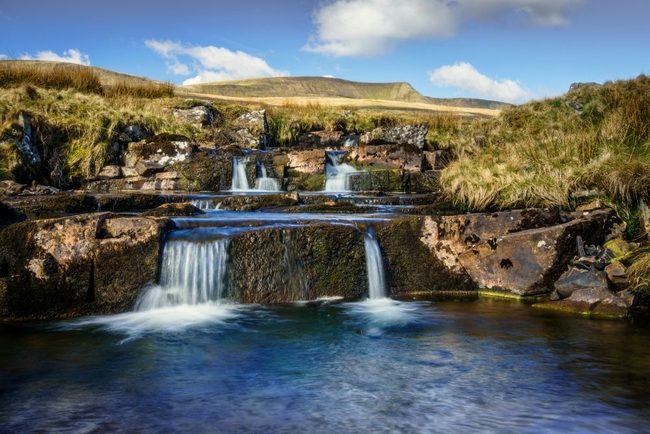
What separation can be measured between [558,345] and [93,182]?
11858 mm

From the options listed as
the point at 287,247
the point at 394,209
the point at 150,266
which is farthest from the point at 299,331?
the point at 394,209

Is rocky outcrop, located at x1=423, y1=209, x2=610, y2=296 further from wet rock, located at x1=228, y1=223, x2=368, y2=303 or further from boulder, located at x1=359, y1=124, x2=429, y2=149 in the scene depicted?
boulder, located at x1=359, y1=124, x2=429, y2=149

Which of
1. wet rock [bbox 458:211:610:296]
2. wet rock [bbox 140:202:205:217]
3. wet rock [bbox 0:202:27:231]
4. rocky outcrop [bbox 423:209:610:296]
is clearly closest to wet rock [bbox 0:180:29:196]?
wet rock [bbox 0:202:27:231]

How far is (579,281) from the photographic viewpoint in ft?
21.4

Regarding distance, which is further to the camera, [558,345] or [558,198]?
[558,198]

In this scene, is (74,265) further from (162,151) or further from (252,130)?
(252,130)

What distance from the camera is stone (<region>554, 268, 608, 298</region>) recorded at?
21.1ft

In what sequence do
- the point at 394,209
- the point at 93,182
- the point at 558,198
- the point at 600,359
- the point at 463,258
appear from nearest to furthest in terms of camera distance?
the point at 600,359 < the point at 463,258 < the point at 558,198 < the point at 394,209 < the point at 93,182

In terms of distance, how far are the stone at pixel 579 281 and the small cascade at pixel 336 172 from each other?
24.2ft

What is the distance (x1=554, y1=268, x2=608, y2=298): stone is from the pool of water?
0.60 metres

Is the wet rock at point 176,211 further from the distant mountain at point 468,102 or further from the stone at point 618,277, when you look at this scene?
the distant mountain at point 468,102

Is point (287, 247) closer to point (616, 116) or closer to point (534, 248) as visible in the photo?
point (534, 248)

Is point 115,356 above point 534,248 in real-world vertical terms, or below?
below

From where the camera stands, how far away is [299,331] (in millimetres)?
5523
